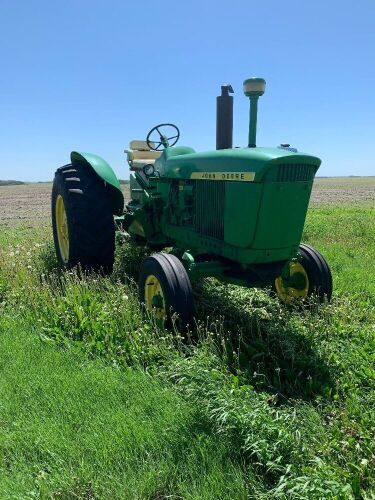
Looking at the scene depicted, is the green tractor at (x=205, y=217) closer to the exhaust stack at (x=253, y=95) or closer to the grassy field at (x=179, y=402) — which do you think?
the exhaust stack at (x=253, y=95)

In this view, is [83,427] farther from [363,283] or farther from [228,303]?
[363,283]

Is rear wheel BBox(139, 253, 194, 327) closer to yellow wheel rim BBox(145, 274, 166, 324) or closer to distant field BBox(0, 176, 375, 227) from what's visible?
yellow wheel rim BBox(145, 274, 166, 324)

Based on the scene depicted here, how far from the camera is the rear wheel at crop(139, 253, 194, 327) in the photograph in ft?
11.3

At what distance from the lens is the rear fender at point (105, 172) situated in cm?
483

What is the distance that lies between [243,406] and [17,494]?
1110mm

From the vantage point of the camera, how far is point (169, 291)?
11.3 feet

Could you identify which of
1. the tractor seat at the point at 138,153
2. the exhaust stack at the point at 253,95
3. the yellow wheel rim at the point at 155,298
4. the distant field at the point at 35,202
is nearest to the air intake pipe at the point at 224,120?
the exhaust stack at the point at 253,95

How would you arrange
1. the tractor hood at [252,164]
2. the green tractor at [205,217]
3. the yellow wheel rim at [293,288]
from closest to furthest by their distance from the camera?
1. the tractor hood at [252,164]
2. the green tractor at [205,217]
3. the yellow wheel rim at [293,288]

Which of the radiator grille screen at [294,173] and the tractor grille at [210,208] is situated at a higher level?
the radiator grille screen at [294,173]

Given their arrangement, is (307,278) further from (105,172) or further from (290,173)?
(105,172)

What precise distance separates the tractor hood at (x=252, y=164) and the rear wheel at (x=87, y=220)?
122cm

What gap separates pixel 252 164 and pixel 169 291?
3.68 ft

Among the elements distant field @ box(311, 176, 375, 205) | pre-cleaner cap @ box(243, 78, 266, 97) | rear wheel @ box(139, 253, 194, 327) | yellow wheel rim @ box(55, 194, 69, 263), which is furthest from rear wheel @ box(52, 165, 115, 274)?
distant field @ box(311, 176, 375, 205)

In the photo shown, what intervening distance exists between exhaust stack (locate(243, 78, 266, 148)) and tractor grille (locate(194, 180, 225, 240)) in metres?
0.48
